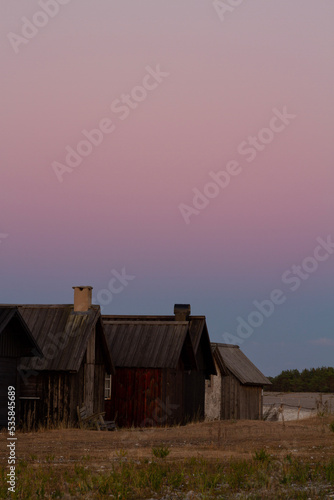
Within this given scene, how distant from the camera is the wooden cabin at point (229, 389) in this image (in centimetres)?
4212

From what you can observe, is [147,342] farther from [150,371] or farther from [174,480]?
[174,480]

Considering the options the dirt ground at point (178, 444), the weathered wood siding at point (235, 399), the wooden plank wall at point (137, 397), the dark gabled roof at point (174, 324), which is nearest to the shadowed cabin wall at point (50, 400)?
the dirt ground at point (178, 444)

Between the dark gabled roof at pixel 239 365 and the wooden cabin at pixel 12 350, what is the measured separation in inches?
622

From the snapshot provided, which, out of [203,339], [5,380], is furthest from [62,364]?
[203,339]

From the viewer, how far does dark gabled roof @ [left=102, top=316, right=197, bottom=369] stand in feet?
112

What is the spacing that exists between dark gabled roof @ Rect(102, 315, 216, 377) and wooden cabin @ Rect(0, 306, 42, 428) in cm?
730

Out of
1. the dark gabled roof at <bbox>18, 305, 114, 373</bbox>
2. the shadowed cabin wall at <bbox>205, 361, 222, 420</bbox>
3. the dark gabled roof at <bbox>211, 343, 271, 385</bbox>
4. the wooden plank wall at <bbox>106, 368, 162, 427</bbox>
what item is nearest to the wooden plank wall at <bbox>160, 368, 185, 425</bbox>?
the wooden plank wall at <bbox>106, 368, 162, 427</bbox>

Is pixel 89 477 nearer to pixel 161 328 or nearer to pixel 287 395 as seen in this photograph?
pixel 161 328

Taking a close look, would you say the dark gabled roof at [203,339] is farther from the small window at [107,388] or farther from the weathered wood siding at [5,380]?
the weathered wood siding at [5,380]

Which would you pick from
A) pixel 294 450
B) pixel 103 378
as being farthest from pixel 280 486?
pixel 103 378

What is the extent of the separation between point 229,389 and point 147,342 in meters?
9.74

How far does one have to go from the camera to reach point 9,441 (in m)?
22.7

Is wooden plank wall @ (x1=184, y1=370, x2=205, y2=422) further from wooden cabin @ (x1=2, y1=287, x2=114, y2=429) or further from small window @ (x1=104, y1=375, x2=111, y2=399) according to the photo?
wooden cabin @ (x1=2, y1=287, x2=114, y2=429)

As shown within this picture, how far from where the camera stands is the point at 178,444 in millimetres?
21328
